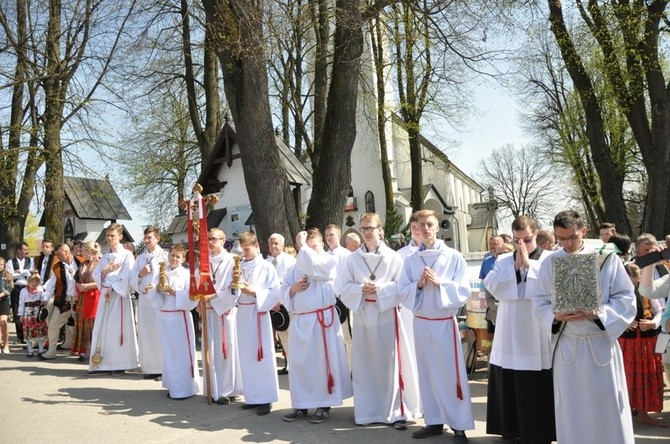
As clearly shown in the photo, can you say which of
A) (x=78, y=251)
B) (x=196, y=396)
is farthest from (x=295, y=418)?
(x=78, y=251)

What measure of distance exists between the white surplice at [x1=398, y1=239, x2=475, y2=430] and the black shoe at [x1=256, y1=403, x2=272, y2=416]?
2114mm

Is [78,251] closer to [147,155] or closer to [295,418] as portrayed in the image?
[295,418]

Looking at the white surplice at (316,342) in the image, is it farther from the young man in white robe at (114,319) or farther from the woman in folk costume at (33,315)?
the woman in folk costume at (33,315)

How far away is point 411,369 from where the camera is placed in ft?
22.5

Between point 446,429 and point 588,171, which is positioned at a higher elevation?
point 588,171

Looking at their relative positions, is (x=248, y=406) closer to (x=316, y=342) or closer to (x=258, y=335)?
(x=258, y=335)

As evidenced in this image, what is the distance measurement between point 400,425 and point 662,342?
2724 mm

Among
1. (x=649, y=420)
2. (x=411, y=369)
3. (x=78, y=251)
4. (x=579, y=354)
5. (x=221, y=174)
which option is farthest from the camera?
(x=221, y=174)

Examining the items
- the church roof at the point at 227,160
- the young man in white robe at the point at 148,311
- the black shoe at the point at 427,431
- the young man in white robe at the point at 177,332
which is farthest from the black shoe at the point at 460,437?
the church roof at the point at 227,160

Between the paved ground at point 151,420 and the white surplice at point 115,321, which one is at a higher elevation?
the white surplice at point 115,321

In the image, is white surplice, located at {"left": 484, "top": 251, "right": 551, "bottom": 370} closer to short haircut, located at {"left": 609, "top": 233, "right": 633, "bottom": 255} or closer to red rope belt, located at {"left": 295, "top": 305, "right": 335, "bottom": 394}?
red rope belt, located at {"left": 295, "top": 305, "right": 335, "bottom": 394}

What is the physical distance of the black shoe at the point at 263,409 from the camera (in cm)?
736

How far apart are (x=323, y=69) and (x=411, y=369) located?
11.1m

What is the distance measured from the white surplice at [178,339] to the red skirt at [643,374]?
17.5 ft
